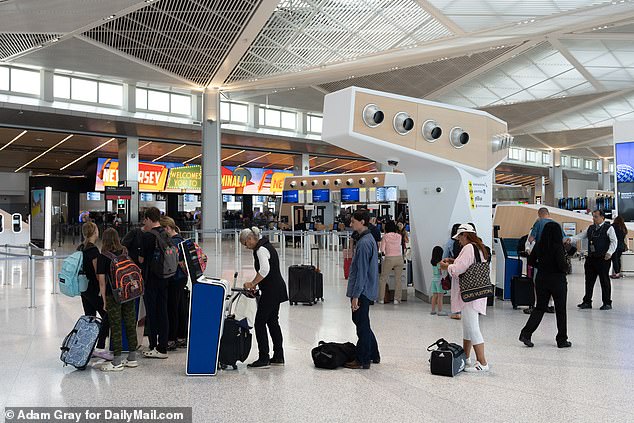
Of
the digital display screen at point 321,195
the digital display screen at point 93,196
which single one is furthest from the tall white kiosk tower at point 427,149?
the digital display screen at point 93,196

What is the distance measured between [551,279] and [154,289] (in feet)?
15.3

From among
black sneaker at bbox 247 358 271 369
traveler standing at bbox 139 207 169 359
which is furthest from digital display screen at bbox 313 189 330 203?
black sneaker at bbox 247 358 271 369

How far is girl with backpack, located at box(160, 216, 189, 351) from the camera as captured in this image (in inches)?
272

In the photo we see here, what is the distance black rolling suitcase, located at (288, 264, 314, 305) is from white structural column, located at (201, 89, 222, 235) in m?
18.9

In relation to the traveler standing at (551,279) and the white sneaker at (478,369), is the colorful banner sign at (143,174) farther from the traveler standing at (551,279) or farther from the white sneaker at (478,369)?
the white sneaker at (478,369)

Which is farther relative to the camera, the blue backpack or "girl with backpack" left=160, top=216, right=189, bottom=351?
"girl with backpack" left=160, top=216, right=189, bottom=351

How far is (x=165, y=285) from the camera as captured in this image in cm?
662

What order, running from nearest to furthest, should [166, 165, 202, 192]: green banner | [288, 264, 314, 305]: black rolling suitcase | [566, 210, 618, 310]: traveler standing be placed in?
[566, 210, 618, 310]: traveler standing → [288, 264, 314, 305]: black rolling suitcase → [166, 165, 202, 192]: green banner

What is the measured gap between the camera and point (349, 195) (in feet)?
89.2

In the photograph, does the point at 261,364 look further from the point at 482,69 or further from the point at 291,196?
the point at 291,196

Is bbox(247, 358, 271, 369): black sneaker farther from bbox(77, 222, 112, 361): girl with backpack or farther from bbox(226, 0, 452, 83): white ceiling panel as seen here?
bbox(226, 0, 452, 83): white ceiling panel

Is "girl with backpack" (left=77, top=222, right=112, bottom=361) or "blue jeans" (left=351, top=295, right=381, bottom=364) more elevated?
"girl with backpack" (left=77, top=222, right=112, bottom=361)

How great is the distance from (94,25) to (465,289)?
1679 cm

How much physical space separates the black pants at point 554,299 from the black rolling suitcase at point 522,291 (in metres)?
2.96
